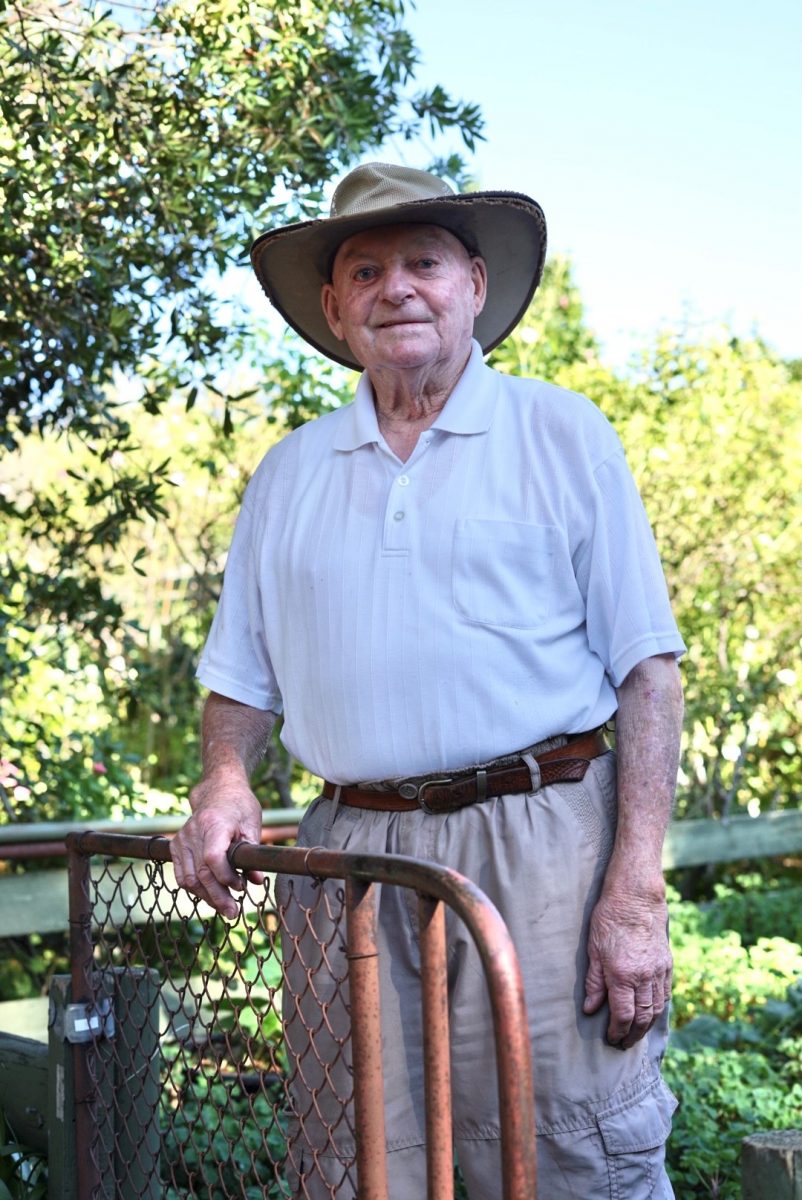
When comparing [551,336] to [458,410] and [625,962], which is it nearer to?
[458,410]

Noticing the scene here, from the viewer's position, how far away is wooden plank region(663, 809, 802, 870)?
6203mm

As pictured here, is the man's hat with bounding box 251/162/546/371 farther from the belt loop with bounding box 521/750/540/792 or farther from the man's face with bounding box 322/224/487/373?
the belt loop with bounding box 521/750/540/792

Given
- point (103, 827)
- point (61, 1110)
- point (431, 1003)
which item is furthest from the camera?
point (103, 827)

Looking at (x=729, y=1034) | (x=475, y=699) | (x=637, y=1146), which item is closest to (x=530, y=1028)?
(x=637, y=1146)

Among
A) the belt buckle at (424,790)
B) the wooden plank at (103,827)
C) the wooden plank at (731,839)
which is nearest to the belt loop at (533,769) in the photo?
the belt buckle at (424,790)

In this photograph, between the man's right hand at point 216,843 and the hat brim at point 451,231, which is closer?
the man's right hand at point 216,843

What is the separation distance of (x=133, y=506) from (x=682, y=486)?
369 cm

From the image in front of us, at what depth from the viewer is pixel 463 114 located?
4.27 meters

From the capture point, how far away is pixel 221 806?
2211 mm

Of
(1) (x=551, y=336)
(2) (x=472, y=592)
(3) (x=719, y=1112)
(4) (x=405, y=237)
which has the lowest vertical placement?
(3) (x=719, y=1112)

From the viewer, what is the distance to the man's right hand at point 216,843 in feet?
6.87

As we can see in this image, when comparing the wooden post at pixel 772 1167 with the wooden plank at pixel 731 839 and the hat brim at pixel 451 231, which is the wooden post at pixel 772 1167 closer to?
the hat brim at pixel 451 231

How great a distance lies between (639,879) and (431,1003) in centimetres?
67

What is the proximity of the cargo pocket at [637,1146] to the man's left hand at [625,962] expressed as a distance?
100mm
